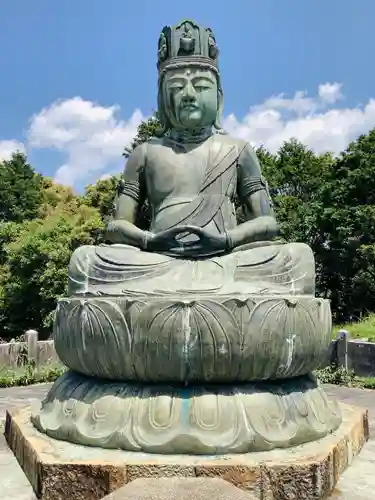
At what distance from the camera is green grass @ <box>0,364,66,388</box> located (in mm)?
8969

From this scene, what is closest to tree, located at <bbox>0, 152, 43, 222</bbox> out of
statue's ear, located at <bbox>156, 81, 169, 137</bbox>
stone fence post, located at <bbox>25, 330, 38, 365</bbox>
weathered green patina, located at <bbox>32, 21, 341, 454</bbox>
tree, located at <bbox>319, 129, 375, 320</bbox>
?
tree, located at <bbox>319, 129, 375, 320</bbox>

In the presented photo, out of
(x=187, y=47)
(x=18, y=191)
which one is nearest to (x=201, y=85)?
(x=187, y=47)

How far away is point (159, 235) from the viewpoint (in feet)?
15.5

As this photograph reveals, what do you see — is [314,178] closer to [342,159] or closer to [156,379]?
[342,159]

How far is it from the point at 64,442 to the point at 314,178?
20996 mm

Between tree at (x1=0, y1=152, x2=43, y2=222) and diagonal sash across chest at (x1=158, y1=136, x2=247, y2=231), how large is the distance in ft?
89.0

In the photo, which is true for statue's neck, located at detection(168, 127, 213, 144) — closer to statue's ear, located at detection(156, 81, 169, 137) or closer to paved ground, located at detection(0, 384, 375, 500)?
statue's ear, located at detection(156, 81, 169, 137)

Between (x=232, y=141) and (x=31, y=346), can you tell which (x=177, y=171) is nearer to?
(x=232, y=141)

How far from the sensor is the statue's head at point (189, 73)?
5.12 metres

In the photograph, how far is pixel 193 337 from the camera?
12.6 ft

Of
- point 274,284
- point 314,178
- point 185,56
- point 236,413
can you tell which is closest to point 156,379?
point 236,413

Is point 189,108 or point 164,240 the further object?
point 189,108

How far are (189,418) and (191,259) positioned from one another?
1344mm

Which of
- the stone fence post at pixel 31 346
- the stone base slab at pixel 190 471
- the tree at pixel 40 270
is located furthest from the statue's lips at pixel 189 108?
the tree at pixel 40 270
